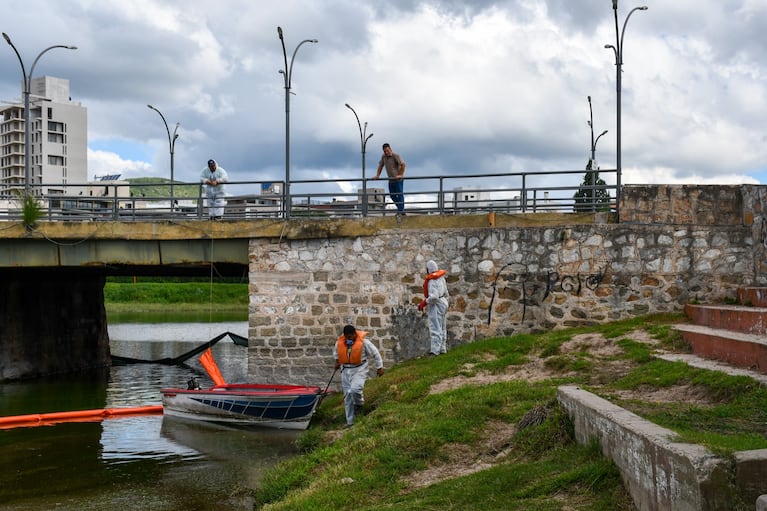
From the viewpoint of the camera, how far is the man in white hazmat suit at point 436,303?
60.7 ft

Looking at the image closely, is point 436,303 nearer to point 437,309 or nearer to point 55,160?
point 437,309

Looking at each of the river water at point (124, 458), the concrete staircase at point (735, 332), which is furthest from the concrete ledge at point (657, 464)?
the river water at point (124, 458)

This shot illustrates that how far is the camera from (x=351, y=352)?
15.2 m

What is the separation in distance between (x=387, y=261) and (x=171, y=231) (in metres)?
5.53

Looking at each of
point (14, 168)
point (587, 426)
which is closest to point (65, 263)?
point (587, 426)

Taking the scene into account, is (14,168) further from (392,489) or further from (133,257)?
(392,489)

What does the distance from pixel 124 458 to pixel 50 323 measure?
14.4 meters

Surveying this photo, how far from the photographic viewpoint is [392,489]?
9945 millimetres

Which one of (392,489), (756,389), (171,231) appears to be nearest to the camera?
(756,389)

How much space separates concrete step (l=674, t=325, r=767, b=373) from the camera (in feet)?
35.4

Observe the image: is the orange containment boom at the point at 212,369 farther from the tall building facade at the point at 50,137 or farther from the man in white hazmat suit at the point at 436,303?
the tall building facade at the point at 50,137

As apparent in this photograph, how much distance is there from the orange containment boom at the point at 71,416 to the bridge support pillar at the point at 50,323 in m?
5.61

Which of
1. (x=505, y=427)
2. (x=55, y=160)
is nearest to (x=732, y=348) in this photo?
(x=505, y=427)

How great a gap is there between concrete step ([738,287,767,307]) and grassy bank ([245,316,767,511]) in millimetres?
1582
